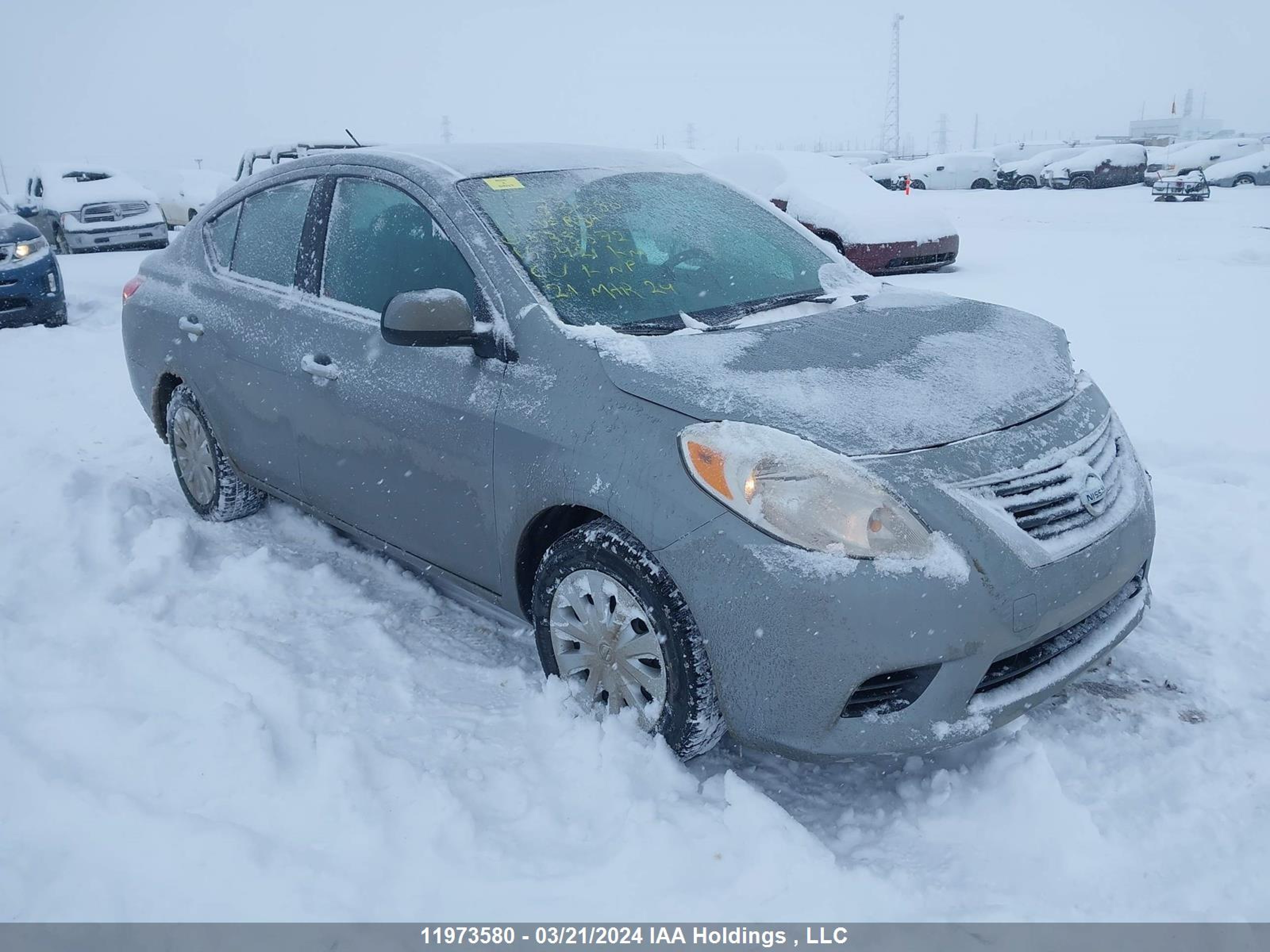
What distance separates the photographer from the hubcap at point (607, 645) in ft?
8.50

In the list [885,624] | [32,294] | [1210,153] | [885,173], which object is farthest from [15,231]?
[1210,153]

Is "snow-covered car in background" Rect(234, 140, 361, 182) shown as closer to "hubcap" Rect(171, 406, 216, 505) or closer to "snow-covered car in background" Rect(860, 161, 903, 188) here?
"hubcap" Rect(171, 406, 216, 505)

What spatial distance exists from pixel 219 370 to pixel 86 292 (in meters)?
8.94

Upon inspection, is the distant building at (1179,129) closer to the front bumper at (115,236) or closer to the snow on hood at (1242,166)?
the snow on hood at (1242,166)

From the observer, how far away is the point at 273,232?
4027mm

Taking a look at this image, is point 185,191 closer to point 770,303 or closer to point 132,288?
point 132,288

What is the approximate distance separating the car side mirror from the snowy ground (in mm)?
1118

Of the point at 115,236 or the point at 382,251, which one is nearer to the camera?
the point at 382,251

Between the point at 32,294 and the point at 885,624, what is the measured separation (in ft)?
31.2

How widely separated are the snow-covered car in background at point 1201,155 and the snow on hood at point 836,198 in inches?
901

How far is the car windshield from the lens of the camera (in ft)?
9.88

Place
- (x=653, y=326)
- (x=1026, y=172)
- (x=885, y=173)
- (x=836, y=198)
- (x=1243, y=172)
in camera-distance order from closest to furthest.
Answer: (x=653, y=326), (x=836, y=198), (x=1243, y=172), (x=1026, y=172), (x=885, y=173)
